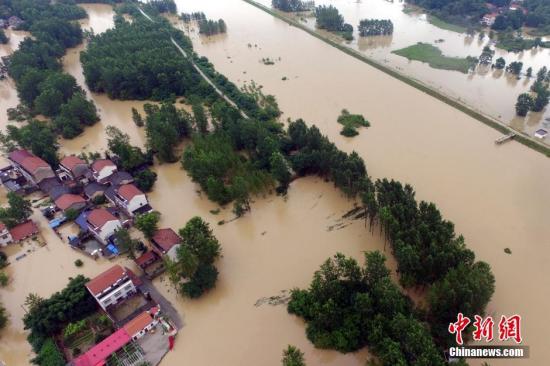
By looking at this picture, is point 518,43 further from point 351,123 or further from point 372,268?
point 372,268

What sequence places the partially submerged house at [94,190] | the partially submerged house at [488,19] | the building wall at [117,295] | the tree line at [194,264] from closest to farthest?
the building wall at [117,295] < the tree line at [194,264] < the partially submerged house at [94,190] < the partially submerged house at [488,19]

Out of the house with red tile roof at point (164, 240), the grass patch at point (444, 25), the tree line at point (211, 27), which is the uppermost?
the grass patch at point (444, 25)

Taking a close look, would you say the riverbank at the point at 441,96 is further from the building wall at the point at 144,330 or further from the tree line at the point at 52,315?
the tree line at the point at 52,315

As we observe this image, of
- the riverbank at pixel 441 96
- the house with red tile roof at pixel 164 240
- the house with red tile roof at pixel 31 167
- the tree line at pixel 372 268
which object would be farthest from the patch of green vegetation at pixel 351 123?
the house with red tile roof at pixel 31 167

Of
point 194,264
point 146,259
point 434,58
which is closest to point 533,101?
point 434,58

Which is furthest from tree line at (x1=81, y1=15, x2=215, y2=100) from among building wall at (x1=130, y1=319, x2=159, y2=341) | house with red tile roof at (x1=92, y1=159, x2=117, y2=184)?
building wall at (x1=130, y1=319, x2=159, y2=341)

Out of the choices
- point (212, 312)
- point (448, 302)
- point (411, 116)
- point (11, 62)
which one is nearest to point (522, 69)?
point (411, 116)

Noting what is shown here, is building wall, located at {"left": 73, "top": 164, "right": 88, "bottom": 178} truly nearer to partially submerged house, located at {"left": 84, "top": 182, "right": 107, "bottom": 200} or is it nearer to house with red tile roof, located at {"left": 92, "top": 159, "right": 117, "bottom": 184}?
house with red tile roof, located at {"left": 92, "top": 159, "right": 117, "bottom": 184}
